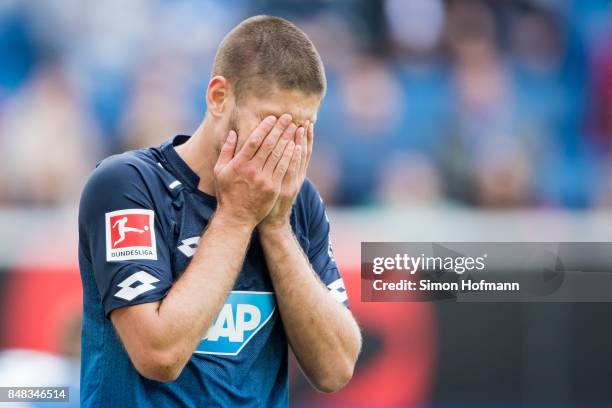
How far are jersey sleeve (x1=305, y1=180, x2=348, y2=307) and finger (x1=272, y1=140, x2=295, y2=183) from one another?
28 centimetres

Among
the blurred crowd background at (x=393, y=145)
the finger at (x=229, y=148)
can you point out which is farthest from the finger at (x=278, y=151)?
the blurred crowd background at (x=393, y=145)

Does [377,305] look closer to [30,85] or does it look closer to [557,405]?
[557,405]

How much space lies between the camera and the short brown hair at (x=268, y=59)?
266cm

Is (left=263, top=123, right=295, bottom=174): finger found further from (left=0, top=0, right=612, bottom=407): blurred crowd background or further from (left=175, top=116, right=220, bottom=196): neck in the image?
(left=0, top=0, right=612, bottom=407): blurred crowd background

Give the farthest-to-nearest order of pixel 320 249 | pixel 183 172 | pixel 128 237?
pixel 320 249
pixel 183 172
pixel 128 237

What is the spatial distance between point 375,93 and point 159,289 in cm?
589

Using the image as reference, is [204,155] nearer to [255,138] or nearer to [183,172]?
[183,172]

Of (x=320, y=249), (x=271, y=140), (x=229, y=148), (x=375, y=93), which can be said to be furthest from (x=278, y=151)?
(x=375, y=93)

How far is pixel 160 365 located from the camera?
2.40 metres

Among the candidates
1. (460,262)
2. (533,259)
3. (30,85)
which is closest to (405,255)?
(460,262)

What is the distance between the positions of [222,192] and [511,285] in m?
3.60

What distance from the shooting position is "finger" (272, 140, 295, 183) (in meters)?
2.62

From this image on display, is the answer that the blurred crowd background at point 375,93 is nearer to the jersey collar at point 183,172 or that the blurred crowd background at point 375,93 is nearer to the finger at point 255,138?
the jersey collar at point 183,172

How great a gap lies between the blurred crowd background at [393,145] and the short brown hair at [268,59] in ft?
10.8
